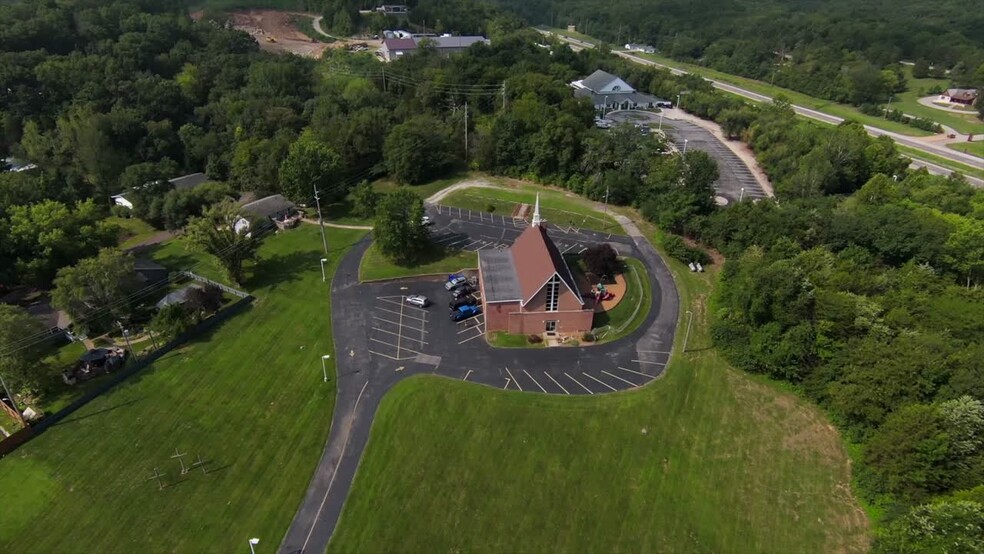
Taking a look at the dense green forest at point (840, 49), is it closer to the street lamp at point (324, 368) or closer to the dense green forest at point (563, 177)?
the dense green forest at point (563, 177)

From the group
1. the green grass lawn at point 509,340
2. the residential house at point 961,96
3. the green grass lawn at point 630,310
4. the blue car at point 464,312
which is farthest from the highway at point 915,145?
the blue car at point 464,312

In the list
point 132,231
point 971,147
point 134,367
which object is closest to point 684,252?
point 134,367

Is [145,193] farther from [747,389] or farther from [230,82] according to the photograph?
[747,389]

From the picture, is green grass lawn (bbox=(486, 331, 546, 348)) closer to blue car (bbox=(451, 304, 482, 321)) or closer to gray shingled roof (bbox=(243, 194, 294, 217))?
blue car (bbox=(451, 304, 482, 321))

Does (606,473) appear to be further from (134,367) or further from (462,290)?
(134,367)

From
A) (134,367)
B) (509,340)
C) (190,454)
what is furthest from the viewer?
(509,340)

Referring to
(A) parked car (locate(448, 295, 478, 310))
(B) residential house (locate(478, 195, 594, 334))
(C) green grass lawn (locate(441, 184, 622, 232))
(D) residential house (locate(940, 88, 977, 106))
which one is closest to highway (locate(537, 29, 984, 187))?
(D) residential house (locate(940, 88, 977, 106))
